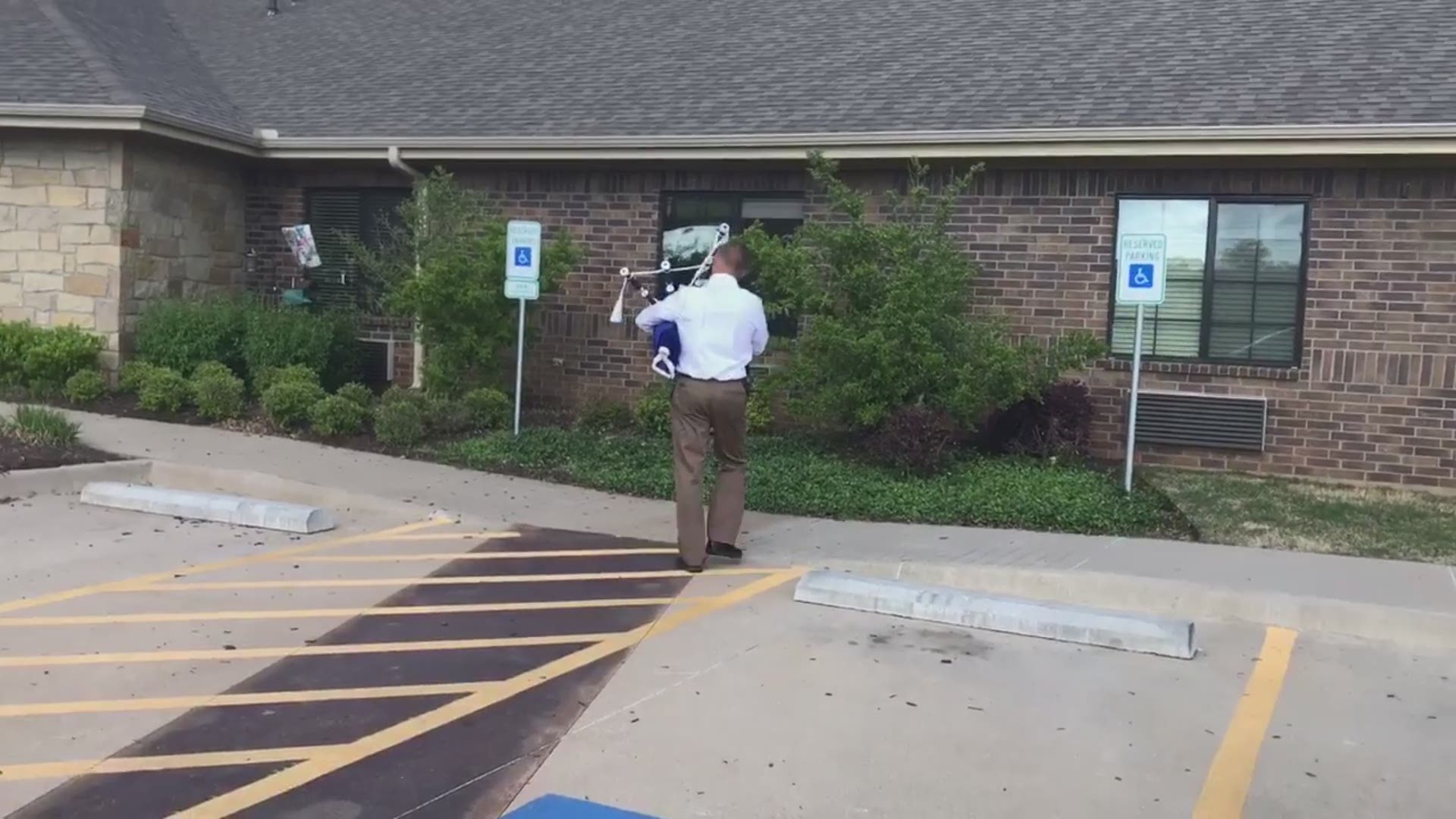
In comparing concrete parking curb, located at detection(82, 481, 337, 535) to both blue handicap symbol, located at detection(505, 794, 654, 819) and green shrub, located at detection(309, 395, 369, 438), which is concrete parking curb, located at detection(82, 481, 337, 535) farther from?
blue handicap symbol, located at detection(505, 794, 654, 819)

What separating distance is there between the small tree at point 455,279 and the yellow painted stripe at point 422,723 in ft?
17.8

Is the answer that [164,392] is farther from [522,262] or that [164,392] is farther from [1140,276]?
[1140,276]

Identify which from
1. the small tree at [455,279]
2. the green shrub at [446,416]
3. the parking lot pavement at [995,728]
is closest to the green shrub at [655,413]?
the small tree at [455,279]

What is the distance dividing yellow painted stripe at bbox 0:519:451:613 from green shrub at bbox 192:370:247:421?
3.85m

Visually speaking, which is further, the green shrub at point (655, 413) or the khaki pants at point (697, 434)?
the green shrub at point (655, 413)

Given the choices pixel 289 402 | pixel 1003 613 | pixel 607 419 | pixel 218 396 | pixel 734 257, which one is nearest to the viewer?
pixel 1003 613

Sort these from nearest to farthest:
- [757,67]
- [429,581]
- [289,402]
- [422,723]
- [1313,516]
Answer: [422,723] → [429,581] → [1313,516] → [289,402] → [757,67]

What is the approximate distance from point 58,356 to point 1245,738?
10.8 m

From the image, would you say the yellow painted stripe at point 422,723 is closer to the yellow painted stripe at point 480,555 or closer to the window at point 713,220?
the yellow painted stripe at point 480,555

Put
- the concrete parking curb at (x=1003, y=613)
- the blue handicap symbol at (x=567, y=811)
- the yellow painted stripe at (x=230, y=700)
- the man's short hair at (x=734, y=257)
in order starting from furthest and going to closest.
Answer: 1. the man's short hair at (x=734, y=257)
2. the concrete parking curb at (x=1003, y=613)
3. the yellow painted stripe at (x=230, y=700)
4. the blue handicap symbol at (x=567, y=811)

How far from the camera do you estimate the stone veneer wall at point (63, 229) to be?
12.1 metres

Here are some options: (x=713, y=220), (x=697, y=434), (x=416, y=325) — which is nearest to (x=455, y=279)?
(x=416, y=325)

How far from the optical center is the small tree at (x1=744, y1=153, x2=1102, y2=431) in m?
9.67

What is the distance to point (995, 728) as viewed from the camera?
192 inches
